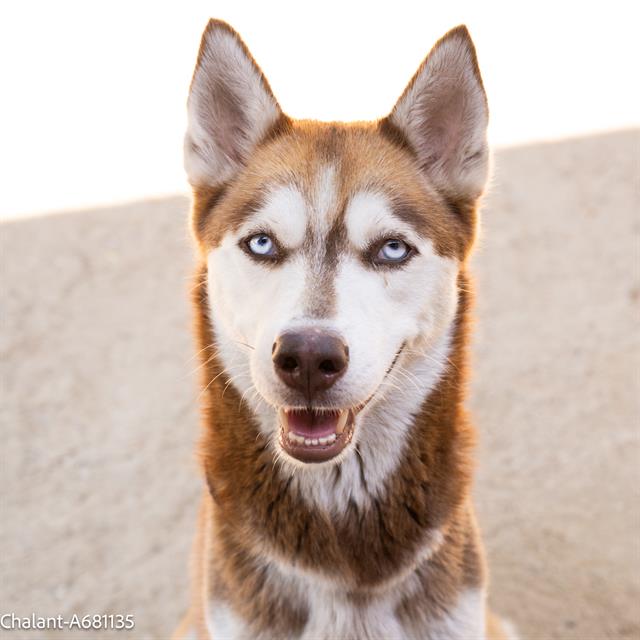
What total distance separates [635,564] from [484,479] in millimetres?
836

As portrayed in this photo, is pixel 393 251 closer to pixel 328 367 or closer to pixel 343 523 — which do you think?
pixel 328 367

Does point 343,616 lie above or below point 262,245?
below

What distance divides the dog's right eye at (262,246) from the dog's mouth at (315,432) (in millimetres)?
461

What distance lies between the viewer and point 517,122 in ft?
24.8

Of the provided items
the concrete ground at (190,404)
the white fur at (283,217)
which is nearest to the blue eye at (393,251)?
the white fur at (283,217)

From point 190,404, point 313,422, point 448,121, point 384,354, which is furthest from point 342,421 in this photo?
point 190,404

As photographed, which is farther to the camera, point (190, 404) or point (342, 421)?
point (190, 404)

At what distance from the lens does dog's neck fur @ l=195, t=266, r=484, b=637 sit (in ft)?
9.45

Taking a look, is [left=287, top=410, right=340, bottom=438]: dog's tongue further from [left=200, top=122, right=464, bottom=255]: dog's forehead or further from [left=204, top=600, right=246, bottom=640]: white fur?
[left=204, top=600, right=246, bottom=640]: white fur

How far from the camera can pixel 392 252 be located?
109 inches

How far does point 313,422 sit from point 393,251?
21.8 inches

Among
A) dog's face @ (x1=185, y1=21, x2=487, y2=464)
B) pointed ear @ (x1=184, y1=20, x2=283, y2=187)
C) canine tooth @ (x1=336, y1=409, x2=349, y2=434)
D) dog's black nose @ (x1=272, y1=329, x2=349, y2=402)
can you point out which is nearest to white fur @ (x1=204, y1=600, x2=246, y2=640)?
dog's face @ (x1=185, y1=21, x2=487, y2=464)

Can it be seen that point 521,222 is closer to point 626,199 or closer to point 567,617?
point 626,199

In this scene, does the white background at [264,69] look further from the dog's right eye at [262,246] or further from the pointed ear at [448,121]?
the dog's right eye at [262,246]
